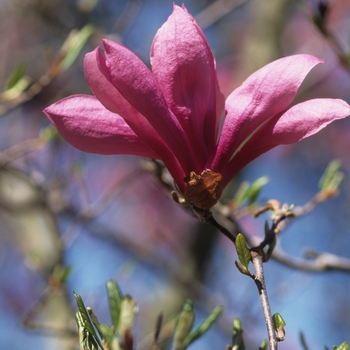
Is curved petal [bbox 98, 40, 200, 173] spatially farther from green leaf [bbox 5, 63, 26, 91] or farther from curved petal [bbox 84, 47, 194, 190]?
green leaf [bbox 5, 63, 26, 91]

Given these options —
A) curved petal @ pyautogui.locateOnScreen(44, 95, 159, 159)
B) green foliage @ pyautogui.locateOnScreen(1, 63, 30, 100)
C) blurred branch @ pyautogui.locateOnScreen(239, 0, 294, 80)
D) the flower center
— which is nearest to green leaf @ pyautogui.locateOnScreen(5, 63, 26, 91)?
green foliage @ pyautogui.locateOnScreen(1, 63, 30, 100)

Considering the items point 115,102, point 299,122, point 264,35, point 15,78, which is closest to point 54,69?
point 15,78

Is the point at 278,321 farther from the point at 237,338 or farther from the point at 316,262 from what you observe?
the point at 316,262

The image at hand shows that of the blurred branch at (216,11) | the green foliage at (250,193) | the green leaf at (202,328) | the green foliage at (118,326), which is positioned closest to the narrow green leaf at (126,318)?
the green foliage at (118,326)

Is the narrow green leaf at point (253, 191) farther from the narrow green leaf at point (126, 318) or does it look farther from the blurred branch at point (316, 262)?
the narrow green leaf at point (126, 318)

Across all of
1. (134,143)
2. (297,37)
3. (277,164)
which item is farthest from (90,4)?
(297,37)

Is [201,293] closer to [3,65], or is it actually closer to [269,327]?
[269,327]
